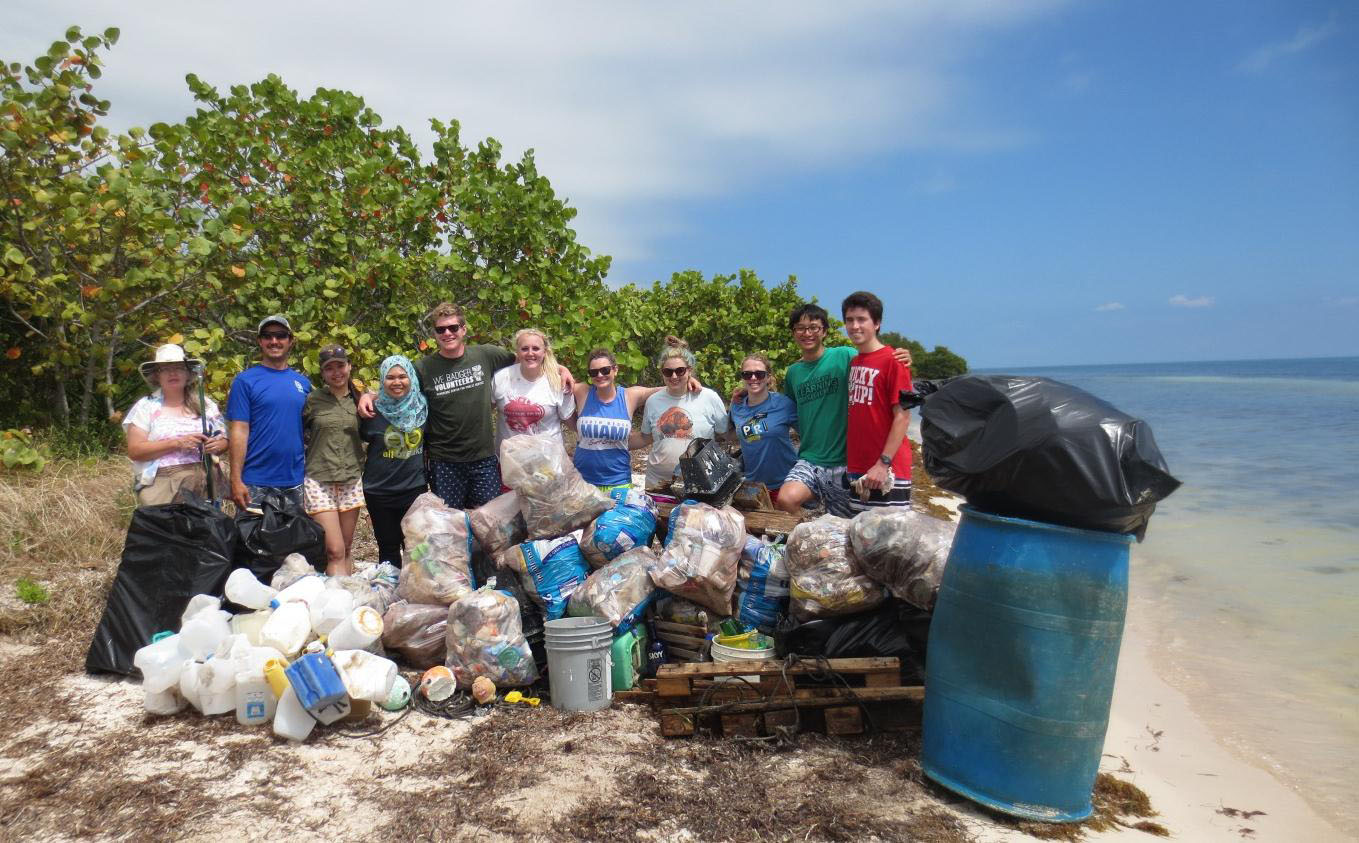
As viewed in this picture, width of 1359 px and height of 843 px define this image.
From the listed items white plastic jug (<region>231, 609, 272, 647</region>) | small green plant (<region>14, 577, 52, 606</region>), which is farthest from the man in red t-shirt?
small green plant (<region>14, 577, 52, 606</region>)

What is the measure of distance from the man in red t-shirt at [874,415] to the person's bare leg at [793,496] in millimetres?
299

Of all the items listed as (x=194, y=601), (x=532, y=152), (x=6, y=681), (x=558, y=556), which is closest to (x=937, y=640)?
(x=558, y=556)

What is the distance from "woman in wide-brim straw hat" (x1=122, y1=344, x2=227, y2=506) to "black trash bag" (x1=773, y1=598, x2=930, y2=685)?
139 inches

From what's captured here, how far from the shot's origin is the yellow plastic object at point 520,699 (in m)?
4.06

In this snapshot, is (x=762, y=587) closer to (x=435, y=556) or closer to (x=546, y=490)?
(x=546, y=490)

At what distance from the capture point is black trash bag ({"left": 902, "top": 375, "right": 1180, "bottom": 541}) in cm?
286

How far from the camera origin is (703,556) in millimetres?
4129

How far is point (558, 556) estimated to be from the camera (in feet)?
14.4

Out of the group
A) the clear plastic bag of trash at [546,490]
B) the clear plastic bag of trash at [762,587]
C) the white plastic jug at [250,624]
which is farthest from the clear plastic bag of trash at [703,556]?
the white plastic jug at [250,624]

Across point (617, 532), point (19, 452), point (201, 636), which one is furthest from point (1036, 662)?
point (19, 452)

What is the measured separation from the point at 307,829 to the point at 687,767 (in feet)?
4.75

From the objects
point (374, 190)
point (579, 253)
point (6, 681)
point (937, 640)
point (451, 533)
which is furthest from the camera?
point (579, 253)

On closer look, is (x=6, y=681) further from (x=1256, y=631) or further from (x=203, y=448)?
(x=1256, y=631)

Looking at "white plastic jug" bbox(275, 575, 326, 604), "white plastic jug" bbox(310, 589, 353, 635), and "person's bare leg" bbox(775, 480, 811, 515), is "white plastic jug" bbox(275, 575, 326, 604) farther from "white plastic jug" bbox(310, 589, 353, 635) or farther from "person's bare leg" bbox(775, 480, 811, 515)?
"person's bare leg" bbox(775, 480, 811, 515)
